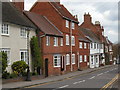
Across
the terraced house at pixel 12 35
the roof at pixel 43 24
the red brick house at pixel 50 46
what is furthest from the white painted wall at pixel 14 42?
the roof at pixel 43 24

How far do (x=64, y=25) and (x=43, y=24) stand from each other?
15.4ft

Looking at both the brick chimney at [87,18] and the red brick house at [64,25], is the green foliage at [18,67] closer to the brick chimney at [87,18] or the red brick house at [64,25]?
the red brick house at [64,25]

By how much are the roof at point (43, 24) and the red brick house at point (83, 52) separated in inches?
466

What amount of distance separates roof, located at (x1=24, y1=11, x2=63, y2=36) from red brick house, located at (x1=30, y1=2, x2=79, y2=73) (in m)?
0.69

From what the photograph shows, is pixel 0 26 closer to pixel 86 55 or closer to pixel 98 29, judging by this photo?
pixel 86 55

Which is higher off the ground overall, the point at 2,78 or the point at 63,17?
the point at 63,17

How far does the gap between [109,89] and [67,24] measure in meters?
24.2

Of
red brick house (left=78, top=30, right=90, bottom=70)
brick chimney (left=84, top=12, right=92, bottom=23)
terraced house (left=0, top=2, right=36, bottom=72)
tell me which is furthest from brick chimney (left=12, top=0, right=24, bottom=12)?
brick chimney (left=84, top=12, right=92, bottom=23)

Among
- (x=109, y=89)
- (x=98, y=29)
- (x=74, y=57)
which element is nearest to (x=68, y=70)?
(x=74, y=57)

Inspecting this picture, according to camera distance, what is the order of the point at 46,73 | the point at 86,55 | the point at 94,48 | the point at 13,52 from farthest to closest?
the point at 94,48
the point at 86,55
the point at 46,73
the point at 13,52

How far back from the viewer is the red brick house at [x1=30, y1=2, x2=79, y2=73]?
1531 inches

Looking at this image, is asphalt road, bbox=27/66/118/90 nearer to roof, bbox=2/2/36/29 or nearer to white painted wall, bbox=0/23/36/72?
white painted wall, bbox=0/23/36/72

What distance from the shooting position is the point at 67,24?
135 ft

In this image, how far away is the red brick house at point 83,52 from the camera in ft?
161
